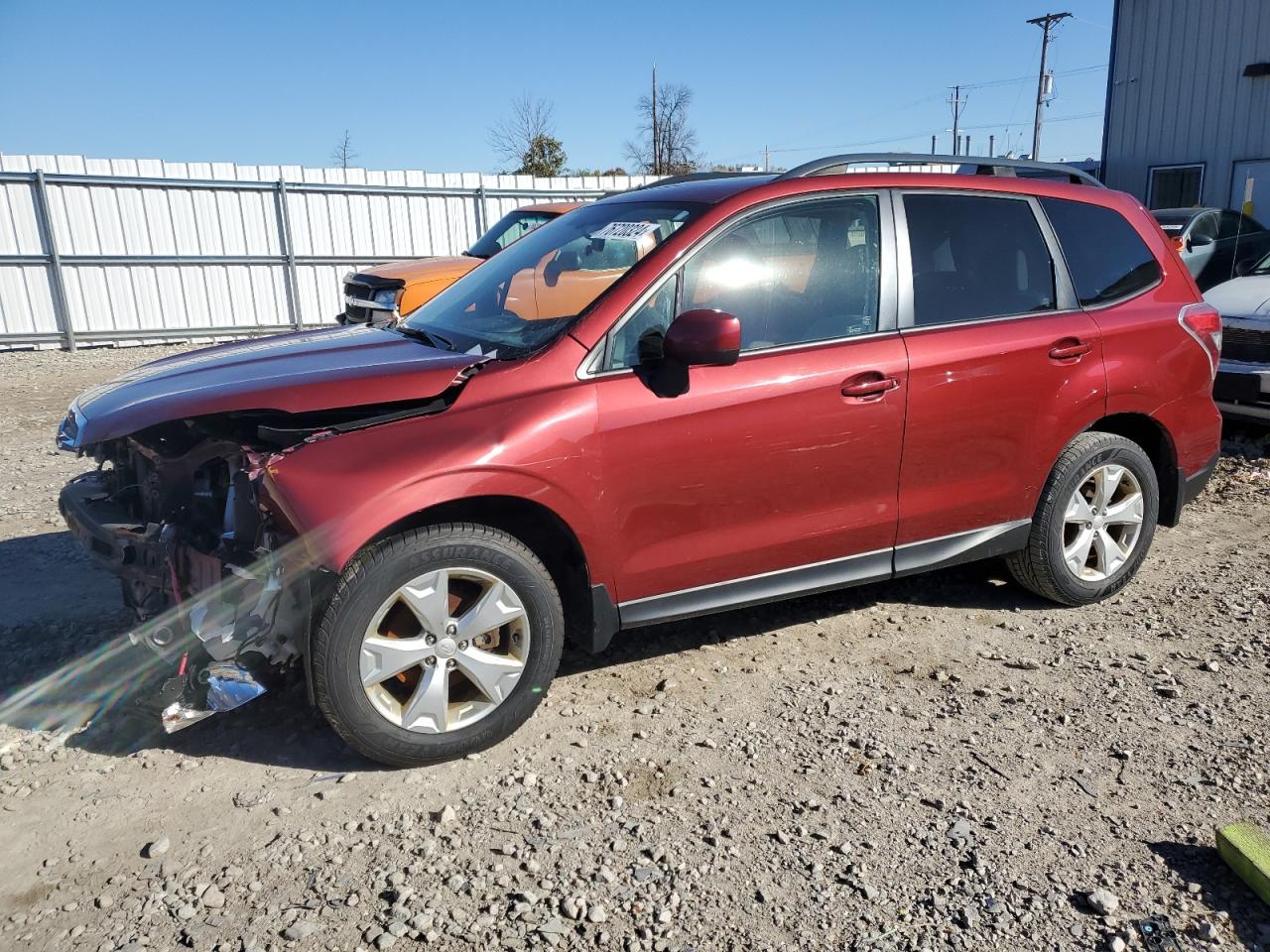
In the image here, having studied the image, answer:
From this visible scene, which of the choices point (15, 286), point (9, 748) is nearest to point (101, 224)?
point (15, 286)

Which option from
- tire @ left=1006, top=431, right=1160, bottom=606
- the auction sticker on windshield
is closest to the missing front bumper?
the auction sticker on windshield

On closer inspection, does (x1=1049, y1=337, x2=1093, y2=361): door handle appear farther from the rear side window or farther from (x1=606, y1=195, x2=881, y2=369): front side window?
(x1=606, y1=195, x2=881, y2=369): front side window

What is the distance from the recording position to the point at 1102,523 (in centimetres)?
446

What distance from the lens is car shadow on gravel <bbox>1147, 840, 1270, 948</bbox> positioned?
2.45 m

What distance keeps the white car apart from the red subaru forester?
3.11m

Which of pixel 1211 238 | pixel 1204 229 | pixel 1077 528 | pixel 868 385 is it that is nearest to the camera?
pixel 868 385

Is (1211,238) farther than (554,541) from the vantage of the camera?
Yes

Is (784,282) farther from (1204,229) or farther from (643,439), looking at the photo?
(1204,229)

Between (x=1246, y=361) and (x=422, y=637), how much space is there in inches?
273

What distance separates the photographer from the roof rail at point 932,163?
12.9ft

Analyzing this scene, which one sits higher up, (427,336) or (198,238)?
(198,238)

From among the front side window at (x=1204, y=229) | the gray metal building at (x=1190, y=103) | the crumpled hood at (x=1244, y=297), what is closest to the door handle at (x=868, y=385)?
the crumpled hood at (x=1244, y=297)

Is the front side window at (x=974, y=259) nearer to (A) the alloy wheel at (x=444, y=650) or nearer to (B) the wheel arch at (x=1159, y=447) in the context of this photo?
(B) the wheel arch at (x=1159, y=447)

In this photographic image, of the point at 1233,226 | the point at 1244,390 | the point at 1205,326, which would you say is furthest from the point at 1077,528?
the point at 1233,226
